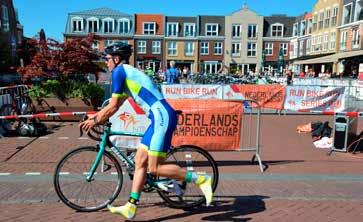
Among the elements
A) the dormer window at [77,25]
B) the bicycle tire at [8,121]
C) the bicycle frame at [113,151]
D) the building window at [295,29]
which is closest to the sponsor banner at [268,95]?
the bicycle tire at [8,121]

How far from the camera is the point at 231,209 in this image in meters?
4.98

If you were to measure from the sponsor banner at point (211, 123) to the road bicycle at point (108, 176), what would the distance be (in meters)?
1.67

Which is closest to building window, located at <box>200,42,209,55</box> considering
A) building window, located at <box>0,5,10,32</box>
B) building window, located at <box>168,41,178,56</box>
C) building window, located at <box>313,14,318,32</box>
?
building window, located at <box>168,41,178,56</box>

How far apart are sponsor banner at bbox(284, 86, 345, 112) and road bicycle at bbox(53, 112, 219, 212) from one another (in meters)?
10.7

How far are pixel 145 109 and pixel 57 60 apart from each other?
927 centimetres

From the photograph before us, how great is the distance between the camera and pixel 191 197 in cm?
500

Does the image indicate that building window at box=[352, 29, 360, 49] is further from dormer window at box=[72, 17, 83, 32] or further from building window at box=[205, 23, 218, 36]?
dormer window at box=[72, 17, 83, 32]

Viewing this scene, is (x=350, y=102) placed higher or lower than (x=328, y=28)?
lower

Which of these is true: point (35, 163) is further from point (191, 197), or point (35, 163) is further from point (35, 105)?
point (35, 105)

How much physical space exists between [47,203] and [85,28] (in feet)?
210

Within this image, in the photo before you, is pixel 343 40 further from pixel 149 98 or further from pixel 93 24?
pixel 149 98

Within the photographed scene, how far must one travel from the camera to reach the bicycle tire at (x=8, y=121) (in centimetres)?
972

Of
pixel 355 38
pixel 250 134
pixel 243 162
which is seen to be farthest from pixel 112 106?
pixel 355 38

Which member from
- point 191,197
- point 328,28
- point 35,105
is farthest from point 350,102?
point 328,28
